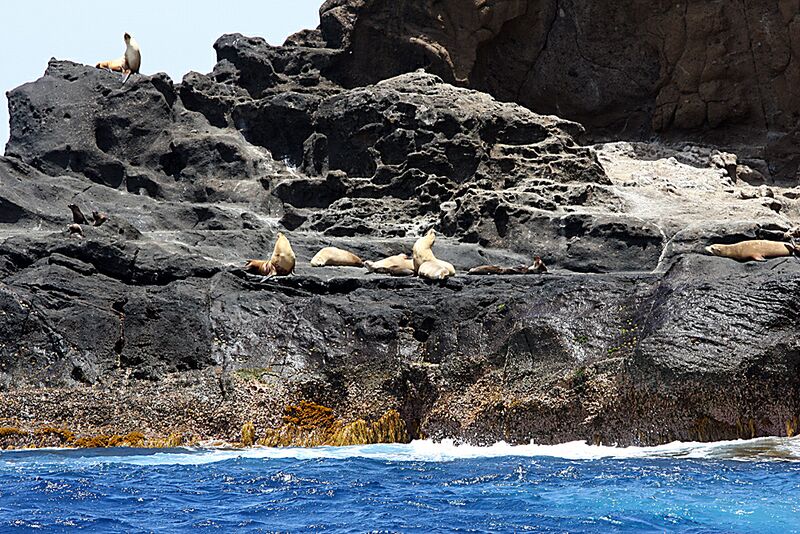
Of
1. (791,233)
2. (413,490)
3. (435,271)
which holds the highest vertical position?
(791,233)

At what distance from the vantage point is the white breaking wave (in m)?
9.52

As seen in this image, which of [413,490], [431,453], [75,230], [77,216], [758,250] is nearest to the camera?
[413,490]

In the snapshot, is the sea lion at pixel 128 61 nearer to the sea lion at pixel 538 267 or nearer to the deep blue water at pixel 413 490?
the sea lion at pixel 538 267

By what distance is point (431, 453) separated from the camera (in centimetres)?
1058

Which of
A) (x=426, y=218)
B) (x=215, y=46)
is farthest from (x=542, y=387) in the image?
(x=215, y=46)

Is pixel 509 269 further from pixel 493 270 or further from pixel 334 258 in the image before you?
pixel 334 258

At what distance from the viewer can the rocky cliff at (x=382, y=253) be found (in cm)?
1082

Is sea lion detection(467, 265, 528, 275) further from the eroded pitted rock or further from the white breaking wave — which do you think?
the eroded pitted rock

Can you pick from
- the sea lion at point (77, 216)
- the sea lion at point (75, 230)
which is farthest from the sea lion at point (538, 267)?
the sea lion at point (77, 216)

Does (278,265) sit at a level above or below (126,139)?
below

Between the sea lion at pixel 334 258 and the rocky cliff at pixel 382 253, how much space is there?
24.5 inches

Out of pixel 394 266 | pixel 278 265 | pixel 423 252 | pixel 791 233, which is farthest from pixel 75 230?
pixel 791 233

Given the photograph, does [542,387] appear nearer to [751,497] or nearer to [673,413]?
[673,413]

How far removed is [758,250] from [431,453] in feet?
17.6
